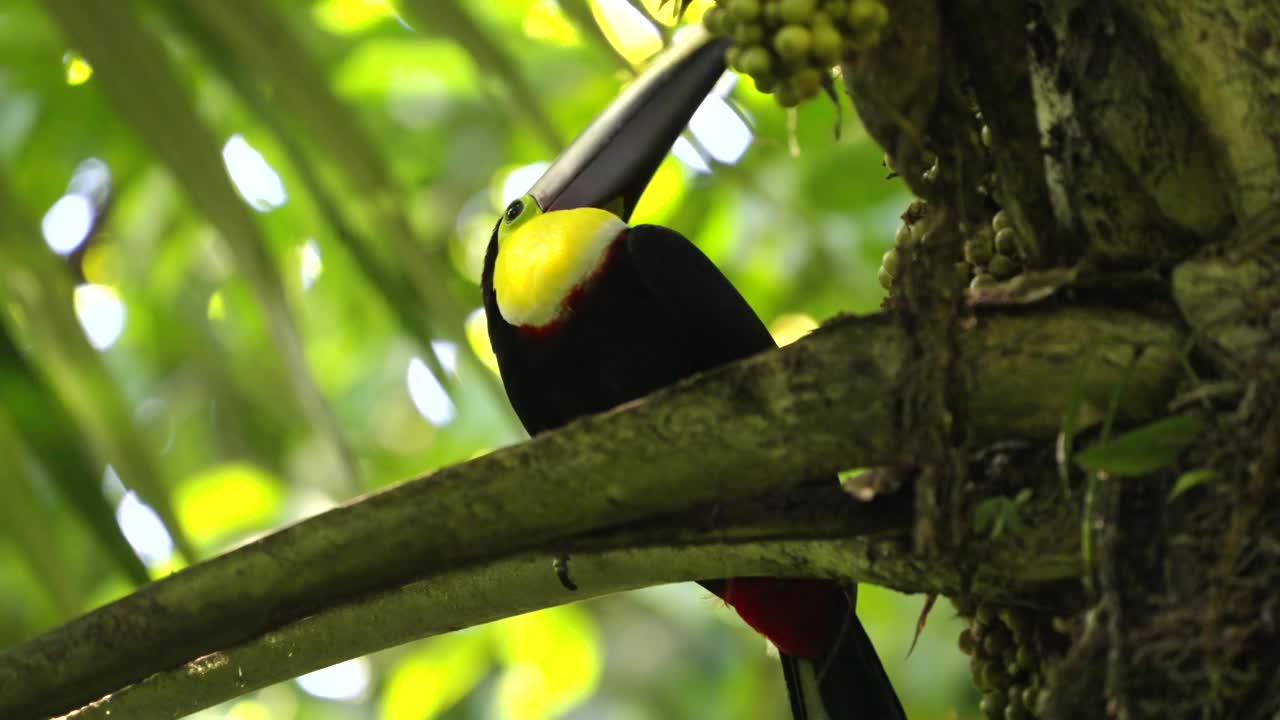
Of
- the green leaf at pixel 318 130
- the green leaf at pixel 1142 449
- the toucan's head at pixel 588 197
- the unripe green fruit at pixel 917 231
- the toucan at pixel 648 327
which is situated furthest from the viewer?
the toucan's head at pixel 588 197

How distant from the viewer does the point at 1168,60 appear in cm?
133

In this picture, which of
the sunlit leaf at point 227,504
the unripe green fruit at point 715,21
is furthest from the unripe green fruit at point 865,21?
the sunlit leaf at point 227,504

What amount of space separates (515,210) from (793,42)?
1.52 metres

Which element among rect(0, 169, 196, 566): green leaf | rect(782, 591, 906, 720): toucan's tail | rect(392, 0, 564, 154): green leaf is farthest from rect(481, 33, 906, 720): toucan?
rect(0, 169, 196, 566): green leaf

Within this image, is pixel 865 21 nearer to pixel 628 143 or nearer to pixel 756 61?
pixel 756 61

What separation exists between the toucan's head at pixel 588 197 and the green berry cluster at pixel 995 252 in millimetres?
654

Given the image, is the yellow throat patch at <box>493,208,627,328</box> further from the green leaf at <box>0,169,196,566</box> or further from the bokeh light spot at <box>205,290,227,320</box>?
the bokeh light spot at <box>205,290,227,320</box>

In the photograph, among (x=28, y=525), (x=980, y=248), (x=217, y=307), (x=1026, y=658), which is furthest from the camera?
(x=217, y=307)

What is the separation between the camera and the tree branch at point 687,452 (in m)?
1.25

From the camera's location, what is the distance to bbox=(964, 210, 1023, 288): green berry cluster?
158 cm

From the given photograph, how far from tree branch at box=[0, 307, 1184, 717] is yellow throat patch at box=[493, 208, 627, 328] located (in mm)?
1119

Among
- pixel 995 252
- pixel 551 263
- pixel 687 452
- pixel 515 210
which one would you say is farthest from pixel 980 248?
pixel 515 210

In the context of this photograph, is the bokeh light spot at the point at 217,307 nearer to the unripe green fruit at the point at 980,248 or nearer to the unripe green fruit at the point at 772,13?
the unripe green fruit at the point at 980,248

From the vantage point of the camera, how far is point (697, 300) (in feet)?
7.38
